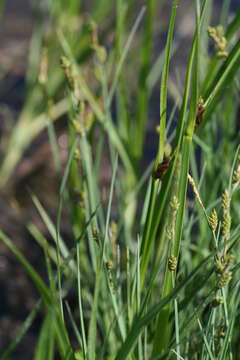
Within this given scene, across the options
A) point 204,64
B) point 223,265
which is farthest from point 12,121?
point 223,265

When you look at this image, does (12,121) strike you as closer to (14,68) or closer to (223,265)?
(14,68)

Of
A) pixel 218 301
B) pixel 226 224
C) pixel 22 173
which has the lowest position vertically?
pixel 22 173

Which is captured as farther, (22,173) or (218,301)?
(22,173)

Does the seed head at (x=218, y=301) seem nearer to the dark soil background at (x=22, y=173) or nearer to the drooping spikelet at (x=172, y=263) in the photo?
the drooping spikelet at (x=172, y=263)

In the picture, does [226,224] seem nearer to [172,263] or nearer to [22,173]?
[172,263]

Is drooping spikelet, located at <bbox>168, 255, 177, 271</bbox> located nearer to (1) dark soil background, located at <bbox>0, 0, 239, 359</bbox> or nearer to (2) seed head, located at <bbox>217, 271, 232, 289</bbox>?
(2) seed head, located at <bbox>217, 271, 232, 289</bbox>

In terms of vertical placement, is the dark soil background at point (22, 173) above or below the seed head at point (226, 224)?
below

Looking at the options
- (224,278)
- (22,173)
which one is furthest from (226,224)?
(22,173)

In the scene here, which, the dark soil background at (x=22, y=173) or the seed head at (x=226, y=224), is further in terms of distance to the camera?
the dark soil background at (x=22, y=173)

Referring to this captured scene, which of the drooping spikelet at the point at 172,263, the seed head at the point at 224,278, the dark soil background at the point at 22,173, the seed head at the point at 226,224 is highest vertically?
the seed head at the point at 226,224

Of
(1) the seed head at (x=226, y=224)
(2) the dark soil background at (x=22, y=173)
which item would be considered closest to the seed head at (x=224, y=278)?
(1) the seed head at (x=226, y=224)
